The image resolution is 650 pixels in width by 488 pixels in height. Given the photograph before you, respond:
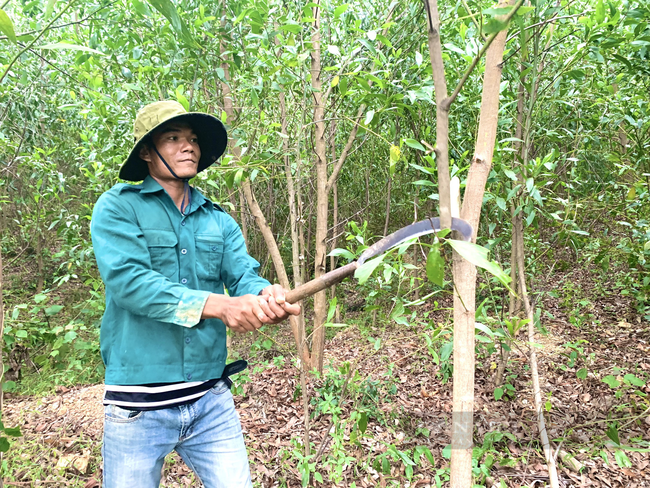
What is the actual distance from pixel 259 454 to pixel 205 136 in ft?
7.07

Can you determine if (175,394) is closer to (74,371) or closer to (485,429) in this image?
(485,429)

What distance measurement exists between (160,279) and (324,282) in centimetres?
58

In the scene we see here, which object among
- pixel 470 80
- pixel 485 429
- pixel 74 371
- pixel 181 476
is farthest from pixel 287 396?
pixel 470 80

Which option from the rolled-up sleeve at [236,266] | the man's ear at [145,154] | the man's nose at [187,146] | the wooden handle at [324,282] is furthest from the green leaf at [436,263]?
the man's ear at [145,154]

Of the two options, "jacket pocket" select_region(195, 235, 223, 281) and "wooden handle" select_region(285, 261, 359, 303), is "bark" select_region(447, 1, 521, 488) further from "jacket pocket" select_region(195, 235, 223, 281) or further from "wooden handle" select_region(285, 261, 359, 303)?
"jacket pocket" select_region(195, 235, 223, 281)

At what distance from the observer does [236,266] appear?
5.91 feet

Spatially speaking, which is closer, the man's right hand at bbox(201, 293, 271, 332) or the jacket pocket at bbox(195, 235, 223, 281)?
the man's right hand at bbox(201, 293, 271, 332)

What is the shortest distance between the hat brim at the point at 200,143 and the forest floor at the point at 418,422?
135 cm

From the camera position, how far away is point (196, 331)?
1.59 meters

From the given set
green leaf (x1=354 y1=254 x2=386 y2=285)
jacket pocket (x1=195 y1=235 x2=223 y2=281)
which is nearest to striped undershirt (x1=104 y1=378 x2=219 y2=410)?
jacket pocket (x1=195 y1=235 x2=223 y2=281)

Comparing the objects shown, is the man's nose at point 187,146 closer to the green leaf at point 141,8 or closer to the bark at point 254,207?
the green leaf at point 141,8

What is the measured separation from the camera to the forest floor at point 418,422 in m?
2.38

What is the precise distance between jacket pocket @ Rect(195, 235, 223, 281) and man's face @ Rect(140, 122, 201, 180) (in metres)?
0.28

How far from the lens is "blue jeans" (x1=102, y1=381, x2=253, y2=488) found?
4.83 ft
